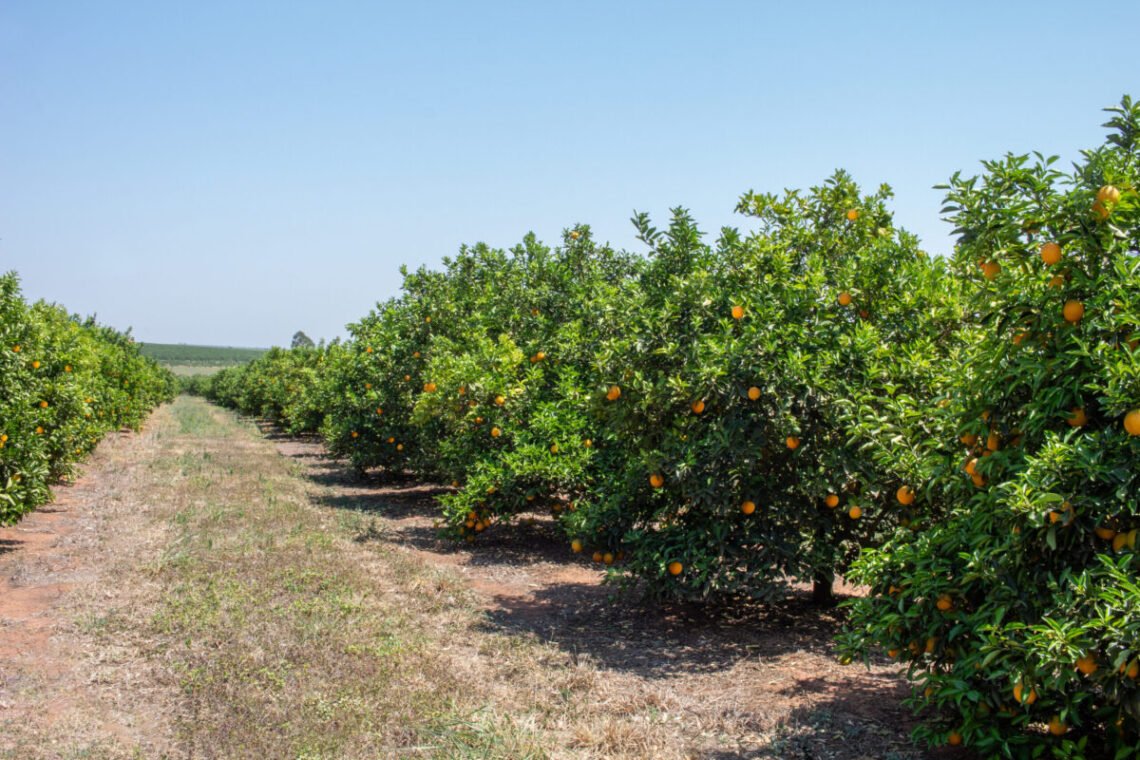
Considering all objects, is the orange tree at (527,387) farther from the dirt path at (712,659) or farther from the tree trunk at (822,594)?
the tree trunk at (822,594)

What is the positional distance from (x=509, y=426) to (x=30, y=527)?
740cm

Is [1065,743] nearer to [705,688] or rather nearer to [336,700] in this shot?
[705,688]

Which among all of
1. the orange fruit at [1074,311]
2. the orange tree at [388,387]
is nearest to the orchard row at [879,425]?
the orange fruit at [1074,311]

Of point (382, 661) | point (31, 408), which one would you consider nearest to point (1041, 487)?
point (382, 661)

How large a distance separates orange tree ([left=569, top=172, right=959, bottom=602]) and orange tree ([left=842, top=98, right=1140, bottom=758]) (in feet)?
5.98

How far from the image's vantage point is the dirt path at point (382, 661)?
4707mm

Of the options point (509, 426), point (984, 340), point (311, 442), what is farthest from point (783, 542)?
point (311, 442)

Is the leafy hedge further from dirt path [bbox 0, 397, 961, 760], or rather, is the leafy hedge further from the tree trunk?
the tree trunk

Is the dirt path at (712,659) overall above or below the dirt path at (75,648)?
above

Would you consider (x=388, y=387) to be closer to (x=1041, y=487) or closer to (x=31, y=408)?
(x=31, y=408)

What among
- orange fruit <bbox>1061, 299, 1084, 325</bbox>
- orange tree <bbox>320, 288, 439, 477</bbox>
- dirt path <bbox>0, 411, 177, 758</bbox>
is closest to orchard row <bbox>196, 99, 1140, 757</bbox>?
orange fruit <bbox>1061, 299, 1084, 325</bbox>

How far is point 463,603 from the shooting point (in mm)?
8062

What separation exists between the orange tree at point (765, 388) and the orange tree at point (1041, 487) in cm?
182

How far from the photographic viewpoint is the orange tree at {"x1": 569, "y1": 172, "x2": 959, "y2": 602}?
6.13 metres
